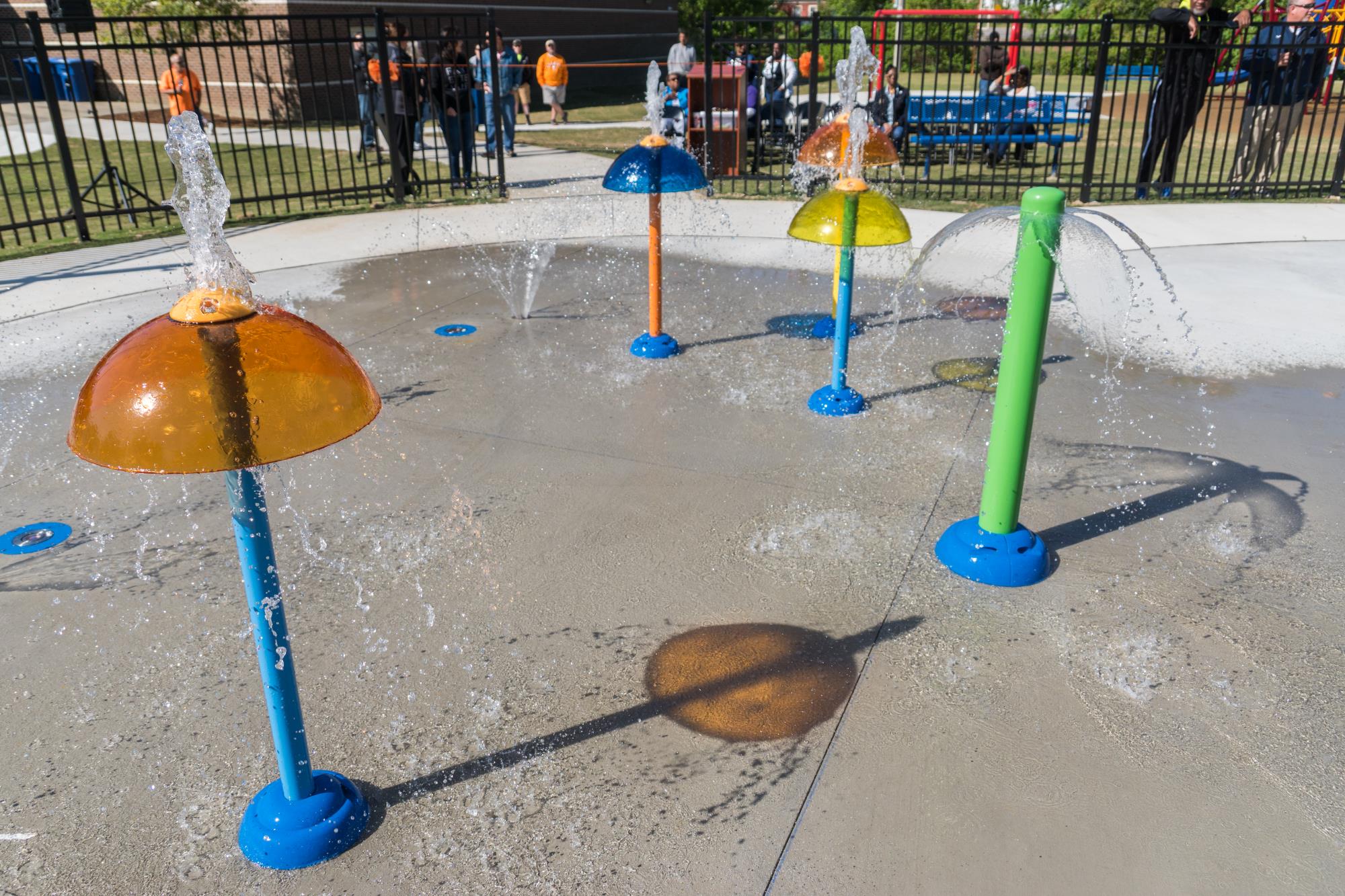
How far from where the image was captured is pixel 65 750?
3055 millimetres

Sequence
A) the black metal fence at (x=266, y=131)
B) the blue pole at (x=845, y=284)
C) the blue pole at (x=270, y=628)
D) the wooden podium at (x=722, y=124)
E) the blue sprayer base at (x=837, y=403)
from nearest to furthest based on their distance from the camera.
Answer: the blue pole at (x=270, y=628), the blue pole at (x=845, y=284), the blue sprayer base at (x=837, y=403), the black metal fence at (x=266, y=131), the wooden podium at (x=722, y=124)

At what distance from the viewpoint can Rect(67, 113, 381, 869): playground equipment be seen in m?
2.10

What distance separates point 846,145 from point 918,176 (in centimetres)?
822

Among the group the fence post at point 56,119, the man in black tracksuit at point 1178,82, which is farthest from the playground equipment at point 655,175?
the man in black tracksuit at point 1178,82

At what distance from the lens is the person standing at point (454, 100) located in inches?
445

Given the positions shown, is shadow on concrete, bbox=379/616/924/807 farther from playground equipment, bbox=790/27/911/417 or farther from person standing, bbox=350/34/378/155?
person standing, bbox=350/34/378/155

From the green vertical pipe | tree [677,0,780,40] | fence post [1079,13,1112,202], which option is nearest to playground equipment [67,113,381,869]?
the green vertical pipe

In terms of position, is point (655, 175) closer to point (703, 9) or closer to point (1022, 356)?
point (1022, 356)

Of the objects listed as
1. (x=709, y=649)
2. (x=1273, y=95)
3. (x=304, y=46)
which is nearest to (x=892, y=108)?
(x=1273, y=95)

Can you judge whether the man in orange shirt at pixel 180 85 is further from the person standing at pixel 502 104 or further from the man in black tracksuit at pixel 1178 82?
the man in black tracksuit at pixel 1178 82

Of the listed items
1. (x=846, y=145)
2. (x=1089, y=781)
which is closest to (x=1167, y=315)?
(x=846, y=145)

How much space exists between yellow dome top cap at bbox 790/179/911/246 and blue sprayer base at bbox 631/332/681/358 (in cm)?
135

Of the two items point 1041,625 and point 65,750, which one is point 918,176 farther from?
point 65,750

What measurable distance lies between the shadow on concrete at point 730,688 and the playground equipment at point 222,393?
73cm
